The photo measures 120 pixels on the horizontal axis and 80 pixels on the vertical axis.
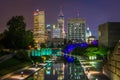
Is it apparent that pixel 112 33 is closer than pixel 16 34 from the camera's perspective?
No

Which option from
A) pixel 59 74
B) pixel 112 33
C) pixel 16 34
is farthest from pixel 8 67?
pixel 112 33

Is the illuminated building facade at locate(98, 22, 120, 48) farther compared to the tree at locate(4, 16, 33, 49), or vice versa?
the illuminated building facade at locate(98, 22, 120, 48)

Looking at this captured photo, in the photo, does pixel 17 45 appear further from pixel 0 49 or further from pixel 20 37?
pixel 0 49

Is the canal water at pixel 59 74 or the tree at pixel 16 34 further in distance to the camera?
the tree at pixel 16 34

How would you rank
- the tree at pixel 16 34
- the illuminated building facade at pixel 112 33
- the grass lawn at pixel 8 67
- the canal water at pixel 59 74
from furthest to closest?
1. the illuminated building facade at pixel 112 33
2. the tree at pixel 16 34
3. the grass lawn at pixel 8 67
4. the canal water at pixel 59 74

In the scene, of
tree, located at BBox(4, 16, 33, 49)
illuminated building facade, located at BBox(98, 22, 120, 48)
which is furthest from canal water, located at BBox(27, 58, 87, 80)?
illuminated building facade, located at BBox(98, 22, 120, 48)

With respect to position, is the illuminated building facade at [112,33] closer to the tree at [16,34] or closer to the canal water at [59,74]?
the tree at [16,34]

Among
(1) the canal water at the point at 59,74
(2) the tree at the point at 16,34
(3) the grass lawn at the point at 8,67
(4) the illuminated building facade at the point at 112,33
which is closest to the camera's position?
(1) the canal water at the point at 59,74

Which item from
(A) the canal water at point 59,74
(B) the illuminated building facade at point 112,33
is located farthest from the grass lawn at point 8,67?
(B) the illuminated building facade at point 112,33

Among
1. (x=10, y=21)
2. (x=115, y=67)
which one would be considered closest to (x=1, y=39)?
(x=10, y=21)

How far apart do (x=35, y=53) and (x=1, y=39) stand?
1629cm

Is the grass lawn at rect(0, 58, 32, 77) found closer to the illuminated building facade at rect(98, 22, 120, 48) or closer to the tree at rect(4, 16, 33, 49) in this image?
the tree at rect(4, 16, 33, 49)

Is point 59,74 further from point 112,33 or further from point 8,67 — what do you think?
point 112,33

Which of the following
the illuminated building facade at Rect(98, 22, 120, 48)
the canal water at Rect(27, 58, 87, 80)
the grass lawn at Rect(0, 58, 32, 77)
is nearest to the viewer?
the canal water at Rect(27, 58, 87, 80)
